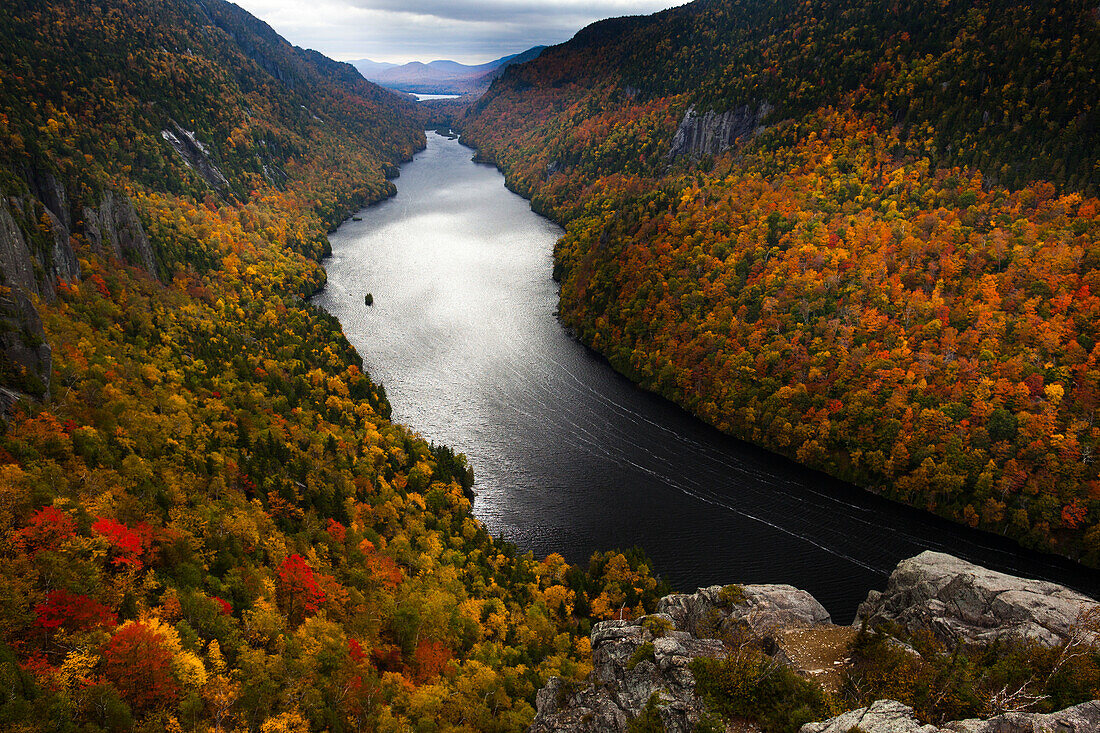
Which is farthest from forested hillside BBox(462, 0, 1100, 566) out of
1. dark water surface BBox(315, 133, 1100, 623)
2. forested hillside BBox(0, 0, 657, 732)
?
forested hillside BBox(0, 0, 657, 732)

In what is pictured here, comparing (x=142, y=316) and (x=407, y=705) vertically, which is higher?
(x=142, y=316)

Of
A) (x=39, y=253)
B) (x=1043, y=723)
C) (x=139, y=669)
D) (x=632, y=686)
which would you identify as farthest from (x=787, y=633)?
(x=39, y=253)

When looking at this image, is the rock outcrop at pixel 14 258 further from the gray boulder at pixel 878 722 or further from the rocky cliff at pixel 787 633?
the gray boulder at pixel 878 722

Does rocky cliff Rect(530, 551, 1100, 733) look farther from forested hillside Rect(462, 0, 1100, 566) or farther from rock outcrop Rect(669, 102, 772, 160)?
rock outcrop Rect(669, 102, 772, 160)

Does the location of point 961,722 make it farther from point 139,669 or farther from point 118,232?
point 118,232

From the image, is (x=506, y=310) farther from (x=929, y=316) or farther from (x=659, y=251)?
(x=929, y=316)

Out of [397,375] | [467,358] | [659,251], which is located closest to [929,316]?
[659,251]
